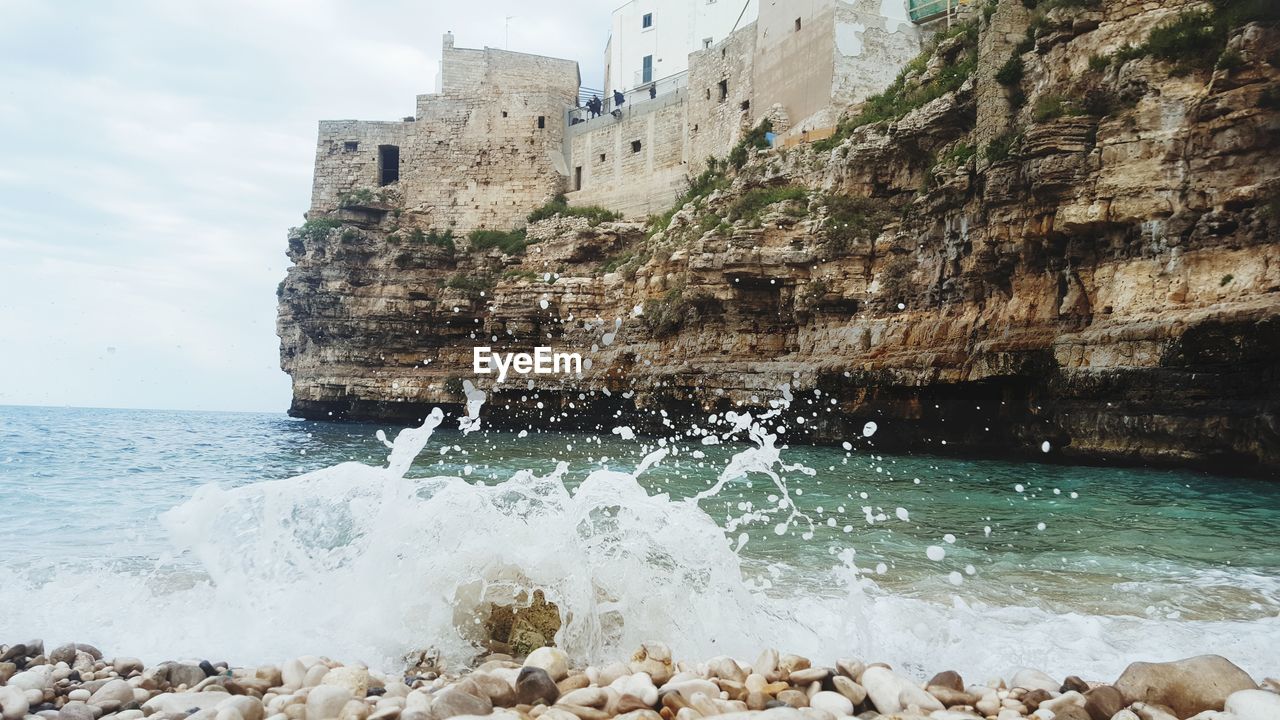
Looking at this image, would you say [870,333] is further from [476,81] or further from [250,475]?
[476,81]

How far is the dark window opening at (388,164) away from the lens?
41562 mm

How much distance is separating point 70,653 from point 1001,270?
1692 centimetres

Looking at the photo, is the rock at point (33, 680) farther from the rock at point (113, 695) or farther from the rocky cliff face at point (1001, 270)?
the rocky cliff face at point (1001, 270)

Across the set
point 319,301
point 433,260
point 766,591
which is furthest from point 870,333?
point 319,301

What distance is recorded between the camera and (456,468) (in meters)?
15.3

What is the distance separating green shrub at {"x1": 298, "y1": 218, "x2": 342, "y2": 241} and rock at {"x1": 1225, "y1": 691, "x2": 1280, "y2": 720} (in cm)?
3938

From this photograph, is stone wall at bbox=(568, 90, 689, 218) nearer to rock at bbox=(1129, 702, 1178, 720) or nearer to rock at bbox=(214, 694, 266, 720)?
rock at bbox=(1129, 702, 1178, 720)

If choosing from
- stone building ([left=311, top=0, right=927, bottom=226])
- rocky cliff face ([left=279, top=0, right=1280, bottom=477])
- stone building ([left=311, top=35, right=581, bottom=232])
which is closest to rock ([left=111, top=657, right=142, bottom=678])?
rocky cliff face ([left=279, top=0, right=1280, bottom=477])

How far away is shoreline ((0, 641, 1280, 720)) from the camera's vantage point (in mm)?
3215

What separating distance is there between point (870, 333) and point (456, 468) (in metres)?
10.7

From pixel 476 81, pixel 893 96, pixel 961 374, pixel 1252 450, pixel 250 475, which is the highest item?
pixel 476 81

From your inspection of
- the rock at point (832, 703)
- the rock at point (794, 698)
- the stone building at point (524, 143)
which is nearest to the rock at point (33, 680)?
the rock at point (794, 698)

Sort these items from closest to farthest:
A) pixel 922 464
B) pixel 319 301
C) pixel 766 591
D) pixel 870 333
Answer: pixel 766 591 → pixel 922 464 → pixel 870 333 → pixel 319 301

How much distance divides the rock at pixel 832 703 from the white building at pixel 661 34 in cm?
3954
